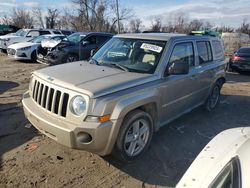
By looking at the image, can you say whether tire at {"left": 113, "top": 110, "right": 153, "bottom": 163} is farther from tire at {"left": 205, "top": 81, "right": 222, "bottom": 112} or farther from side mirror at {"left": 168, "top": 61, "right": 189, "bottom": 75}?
tire at {"left": 205, "top": 81, "right": 222, "bottom": 112}

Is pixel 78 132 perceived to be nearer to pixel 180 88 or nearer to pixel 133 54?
pixel 133 54

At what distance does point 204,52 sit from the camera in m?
5.61

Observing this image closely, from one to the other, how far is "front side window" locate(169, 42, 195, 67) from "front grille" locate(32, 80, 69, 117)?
1889 millimetres

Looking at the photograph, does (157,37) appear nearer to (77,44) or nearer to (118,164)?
(118,164)

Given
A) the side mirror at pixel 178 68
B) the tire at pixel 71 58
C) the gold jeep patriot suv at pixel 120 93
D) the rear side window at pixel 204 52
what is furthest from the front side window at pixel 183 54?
the tire at pixel 71 58

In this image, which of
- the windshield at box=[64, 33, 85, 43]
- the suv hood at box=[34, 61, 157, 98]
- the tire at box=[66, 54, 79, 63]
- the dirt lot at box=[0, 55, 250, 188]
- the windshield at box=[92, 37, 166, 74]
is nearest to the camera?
the suv hood at box=[34, 61, 157, 98]

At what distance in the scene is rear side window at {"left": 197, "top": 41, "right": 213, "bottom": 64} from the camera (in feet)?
17.7

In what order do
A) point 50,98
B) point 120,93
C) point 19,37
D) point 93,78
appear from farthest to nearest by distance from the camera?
1. point 19,37
2. point 93,78
3. point 50,98
4. point 120,93

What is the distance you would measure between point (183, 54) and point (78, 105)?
7.82 ft

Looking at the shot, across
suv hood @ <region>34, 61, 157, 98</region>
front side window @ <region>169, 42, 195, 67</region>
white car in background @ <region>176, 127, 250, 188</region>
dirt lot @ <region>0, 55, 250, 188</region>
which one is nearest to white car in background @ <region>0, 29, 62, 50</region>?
dirt lot @ <region>0, 55, 250, 188</region>

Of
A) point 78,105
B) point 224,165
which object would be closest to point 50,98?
point 78,105

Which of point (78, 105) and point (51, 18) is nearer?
point (78, 105)

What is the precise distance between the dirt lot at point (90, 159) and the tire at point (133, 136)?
7.4 inches

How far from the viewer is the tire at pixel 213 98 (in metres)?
6.22
